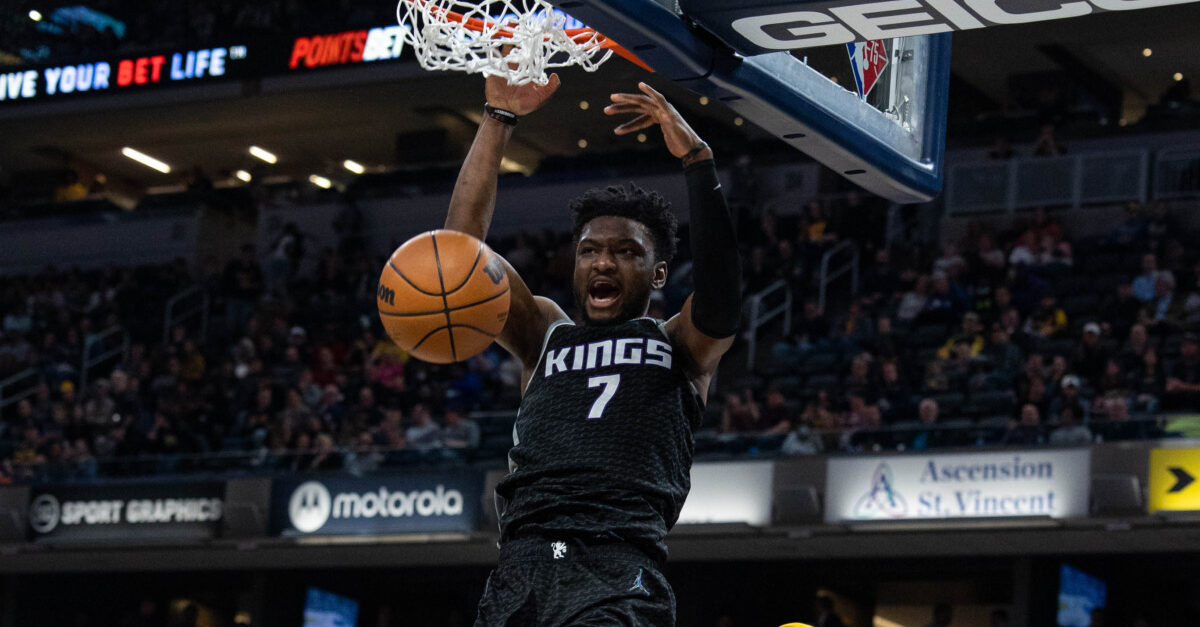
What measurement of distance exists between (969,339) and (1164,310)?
1.60 m

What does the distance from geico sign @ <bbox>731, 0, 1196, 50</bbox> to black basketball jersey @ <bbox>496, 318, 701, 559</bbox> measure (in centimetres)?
85

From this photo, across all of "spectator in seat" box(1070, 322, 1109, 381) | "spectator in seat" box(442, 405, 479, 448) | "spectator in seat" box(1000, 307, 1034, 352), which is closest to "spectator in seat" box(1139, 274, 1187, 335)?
"spectator in seat" box(1070, 322, 1109, 381)

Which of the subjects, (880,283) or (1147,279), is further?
(880,283)

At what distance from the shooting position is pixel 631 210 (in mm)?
4016

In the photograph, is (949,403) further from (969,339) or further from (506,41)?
(506,41)

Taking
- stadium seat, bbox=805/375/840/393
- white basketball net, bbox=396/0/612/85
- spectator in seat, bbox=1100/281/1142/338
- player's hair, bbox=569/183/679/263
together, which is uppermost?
spectator in seat, bbox=1100/281/1142/338

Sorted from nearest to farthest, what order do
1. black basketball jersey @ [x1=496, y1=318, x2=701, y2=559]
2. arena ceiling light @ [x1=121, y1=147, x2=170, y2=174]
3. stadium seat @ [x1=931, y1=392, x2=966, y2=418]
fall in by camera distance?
black basketball jersey @ [x1=496, y1=318, x2=701, y2=559] < stadium seat @ [x1=931, y1=392, x2=966, y2=418] < arena ceiling light @ [x1=121, y1=147, x2=170, y2=174]

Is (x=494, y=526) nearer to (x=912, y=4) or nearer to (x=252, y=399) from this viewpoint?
(x=252, y=399)

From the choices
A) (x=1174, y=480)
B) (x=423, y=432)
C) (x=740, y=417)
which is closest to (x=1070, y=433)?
(x=1174, y=480)

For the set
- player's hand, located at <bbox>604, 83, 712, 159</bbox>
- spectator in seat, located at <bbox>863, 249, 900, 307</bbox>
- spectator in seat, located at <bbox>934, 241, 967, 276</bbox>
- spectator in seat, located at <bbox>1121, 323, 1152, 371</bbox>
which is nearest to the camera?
player's hand, located at <bbox>604, 83, 712, 159</bbox>

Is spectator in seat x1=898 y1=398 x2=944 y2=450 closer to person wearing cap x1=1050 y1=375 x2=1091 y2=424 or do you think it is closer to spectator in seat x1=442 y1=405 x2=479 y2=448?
person wearing cap x1=1050 y1=375 x2=1091 y2=424

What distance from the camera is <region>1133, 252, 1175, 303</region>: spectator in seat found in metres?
13.9

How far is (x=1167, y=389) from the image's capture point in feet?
39.5

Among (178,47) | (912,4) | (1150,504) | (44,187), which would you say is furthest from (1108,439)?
(44,187)
